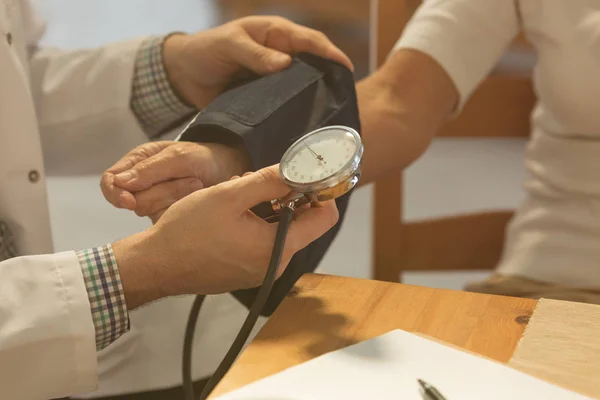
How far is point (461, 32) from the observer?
3.00ft

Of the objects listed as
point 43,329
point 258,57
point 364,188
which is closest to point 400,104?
point 258,57

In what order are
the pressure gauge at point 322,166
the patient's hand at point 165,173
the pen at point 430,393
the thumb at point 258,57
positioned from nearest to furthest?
the pen at point 430,393, the pressure gauge at point 322,166, the patient's hand at point 165,173, the thumb at point 258,57

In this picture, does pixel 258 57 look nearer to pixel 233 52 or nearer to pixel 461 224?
pixel 233 52

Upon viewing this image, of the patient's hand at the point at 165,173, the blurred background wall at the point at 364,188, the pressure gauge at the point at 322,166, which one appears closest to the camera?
the pressure gauge at the point at 322,166

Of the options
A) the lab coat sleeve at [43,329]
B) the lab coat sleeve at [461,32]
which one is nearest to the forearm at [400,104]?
the lab coat sleeve at [461,32]

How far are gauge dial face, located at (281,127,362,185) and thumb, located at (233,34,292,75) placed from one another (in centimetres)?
22

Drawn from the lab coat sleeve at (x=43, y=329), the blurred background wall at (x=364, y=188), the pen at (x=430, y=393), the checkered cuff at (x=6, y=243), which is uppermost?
the pen at (x=430, y=393)

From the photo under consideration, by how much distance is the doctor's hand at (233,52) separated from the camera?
798 millimetres

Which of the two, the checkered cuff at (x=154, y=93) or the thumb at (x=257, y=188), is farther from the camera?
the checkered cuff at (x=154, y=93)

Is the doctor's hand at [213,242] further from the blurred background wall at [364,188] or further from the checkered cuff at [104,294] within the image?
the blurred background wall at [364,188]

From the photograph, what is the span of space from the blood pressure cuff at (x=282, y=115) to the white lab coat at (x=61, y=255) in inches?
5.6

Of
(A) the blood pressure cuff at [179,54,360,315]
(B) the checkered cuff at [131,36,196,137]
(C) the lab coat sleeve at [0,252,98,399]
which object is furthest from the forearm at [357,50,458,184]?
(C) the lab coat sleeve at [0,252,98,399]

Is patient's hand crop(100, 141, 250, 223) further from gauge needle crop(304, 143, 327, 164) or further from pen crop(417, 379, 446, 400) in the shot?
pen crop(417, 379, 446, 400)

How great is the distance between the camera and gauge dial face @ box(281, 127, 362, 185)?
0.53 meters
